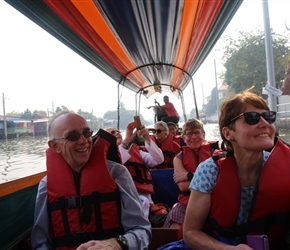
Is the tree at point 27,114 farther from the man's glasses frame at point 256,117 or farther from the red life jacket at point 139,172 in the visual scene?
the man's glasses frame at point 256,117

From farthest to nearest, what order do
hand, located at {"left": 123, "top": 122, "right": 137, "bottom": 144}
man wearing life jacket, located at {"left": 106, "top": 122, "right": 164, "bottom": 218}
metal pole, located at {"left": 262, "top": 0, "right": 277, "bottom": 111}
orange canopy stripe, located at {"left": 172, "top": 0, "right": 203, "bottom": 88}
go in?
metal pole, located at {"left": 262, "top": 0, "right": 277, "bottom": 111}, hand, located at {"left": 123, "top": 122, "right": 137, "bottom": 144}, man wearing life jacket, located at {"left": 106, "top": 122, "right": 164, "bottom": 218}, orange canopy stripe, located at {"left": 172, "top": 0, "right": 203, "bottom": 88}

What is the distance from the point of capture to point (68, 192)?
1577 mm

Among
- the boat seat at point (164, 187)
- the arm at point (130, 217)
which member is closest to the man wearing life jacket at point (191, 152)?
the boat seat at point (164, 187)

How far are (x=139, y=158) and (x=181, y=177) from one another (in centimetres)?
76

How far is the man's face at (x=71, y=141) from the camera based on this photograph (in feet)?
5.37

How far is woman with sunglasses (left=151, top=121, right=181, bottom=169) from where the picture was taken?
364cm

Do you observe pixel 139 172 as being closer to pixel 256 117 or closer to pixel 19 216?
pixel 19 216

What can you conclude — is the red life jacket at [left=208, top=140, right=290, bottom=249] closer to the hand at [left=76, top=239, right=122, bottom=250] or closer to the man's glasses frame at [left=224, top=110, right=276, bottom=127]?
the man's glasses frame at [left=224, top=110, right=276, bottom=127]

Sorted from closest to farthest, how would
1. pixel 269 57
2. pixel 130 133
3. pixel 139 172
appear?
pixel 139 172 → pixel 130 133 → pixel 269 57

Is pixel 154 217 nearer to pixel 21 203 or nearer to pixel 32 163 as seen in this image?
pixel 21 203

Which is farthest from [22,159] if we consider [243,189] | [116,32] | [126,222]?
[243,189]

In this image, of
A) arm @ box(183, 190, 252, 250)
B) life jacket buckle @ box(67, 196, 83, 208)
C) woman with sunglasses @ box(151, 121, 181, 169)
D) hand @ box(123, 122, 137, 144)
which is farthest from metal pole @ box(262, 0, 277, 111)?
life jacket buckle @ box(67, 196, 83, 208)

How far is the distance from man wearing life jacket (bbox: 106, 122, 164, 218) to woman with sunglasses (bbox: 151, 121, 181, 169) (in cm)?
38

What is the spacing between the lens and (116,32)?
266 cm
